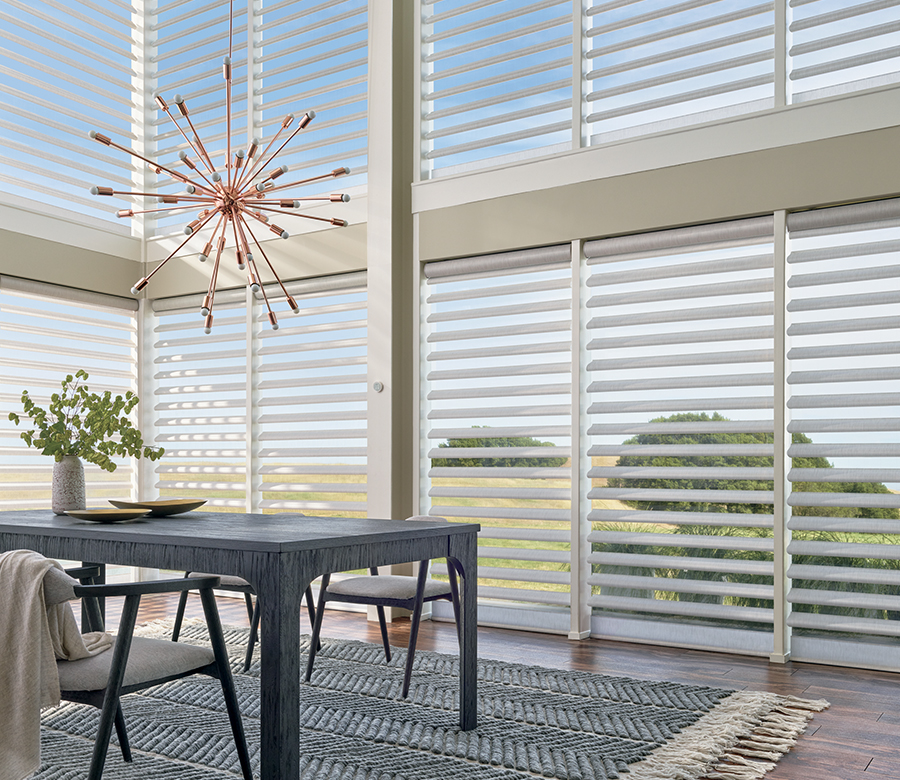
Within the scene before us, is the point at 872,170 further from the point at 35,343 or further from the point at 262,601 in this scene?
the point at 35,343

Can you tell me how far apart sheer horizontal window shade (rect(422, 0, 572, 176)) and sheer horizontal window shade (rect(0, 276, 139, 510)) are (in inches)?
119

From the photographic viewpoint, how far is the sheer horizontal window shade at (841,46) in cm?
434

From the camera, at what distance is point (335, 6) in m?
6.21

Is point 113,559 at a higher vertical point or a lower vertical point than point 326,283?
lower

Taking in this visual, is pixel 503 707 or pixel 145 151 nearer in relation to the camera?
pixel 503 707

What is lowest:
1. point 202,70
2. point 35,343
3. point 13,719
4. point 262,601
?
point 13,719

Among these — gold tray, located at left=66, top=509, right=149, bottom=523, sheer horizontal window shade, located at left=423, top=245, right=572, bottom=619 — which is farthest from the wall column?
gold tray, located at left=66, top=509, right=149, bottom=523

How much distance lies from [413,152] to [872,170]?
9.36 ft

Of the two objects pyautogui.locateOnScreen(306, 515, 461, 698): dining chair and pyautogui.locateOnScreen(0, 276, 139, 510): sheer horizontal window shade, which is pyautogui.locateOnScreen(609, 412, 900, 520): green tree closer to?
pyautogui.locateOnScreen(306, 515, 461, 698): dining chair

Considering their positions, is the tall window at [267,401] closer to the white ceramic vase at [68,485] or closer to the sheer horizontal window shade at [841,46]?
the white ceramic vase at [68,485]

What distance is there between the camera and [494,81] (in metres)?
5.55

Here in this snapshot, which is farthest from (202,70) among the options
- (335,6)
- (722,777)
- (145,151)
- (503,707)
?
(722,777)

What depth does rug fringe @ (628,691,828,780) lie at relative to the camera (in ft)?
9.09

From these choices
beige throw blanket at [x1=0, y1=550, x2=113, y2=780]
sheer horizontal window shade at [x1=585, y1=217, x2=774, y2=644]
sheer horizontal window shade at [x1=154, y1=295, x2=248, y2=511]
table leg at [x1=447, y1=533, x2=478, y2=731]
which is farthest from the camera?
sheer horizontal window shade at [x1=154, y1=295, x2=248, y2=511]
